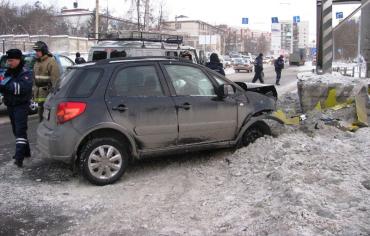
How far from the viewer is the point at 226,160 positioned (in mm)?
7027

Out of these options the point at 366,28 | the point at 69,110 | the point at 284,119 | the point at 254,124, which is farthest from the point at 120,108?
the point at 366,28

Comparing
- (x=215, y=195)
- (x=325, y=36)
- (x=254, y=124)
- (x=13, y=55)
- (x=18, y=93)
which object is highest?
(x=325, y=36)

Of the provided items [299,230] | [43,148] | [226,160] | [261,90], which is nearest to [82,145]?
[43,148]

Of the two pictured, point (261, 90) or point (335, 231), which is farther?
point (261, 90)

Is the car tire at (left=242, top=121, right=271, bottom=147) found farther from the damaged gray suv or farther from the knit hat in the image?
the knit hat

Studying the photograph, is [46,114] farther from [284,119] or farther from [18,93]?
[284,119]

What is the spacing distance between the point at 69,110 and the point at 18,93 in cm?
135

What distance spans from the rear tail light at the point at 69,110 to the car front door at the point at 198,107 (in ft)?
4.32

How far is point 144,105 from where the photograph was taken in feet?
21.0

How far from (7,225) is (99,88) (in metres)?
2.10

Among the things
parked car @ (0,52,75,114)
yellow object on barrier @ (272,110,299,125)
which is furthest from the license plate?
parked car @ (0,52,75,114)

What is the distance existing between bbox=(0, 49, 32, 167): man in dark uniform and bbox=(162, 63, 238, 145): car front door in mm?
2111

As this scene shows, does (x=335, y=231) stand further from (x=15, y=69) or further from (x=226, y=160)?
(x=15, y=69)

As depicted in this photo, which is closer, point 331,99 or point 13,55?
point 13,55
